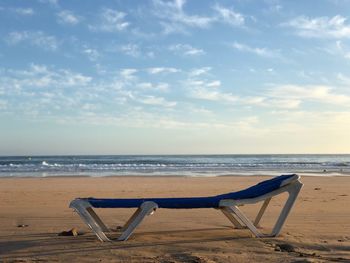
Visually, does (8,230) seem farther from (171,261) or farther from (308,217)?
(308,217)

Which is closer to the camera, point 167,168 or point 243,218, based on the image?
point 243,218

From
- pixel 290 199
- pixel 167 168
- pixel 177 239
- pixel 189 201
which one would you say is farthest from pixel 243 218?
pixel 167 168

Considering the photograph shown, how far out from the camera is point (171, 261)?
4.80 metres

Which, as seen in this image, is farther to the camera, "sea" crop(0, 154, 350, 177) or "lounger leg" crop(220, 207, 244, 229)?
"sea" crop(0, 154, 350, 177)

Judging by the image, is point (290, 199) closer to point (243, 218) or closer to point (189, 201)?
point (243, 218)

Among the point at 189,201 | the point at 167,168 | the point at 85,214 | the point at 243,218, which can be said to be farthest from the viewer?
the point at 167,168

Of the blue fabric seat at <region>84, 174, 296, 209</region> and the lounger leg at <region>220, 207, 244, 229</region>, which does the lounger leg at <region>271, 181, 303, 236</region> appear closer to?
the blue fabric seat at <region>84, 174, 296, 209</region>

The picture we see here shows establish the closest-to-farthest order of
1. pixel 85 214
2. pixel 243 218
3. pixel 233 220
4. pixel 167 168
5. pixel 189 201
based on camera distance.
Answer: pixel 189 201, pixel 85 214, pixel 243 218, pixel 233 220, pixel 167 168

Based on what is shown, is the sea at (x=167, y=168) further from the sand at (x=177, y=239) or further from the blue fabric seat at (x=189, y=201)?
the blue fabric seat at (x=189, y=201)

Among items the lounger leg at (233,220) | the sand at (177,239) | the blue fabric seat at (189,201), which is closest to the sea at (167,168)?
the sand at (177,239)

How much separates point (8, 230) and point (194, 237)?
2815mm

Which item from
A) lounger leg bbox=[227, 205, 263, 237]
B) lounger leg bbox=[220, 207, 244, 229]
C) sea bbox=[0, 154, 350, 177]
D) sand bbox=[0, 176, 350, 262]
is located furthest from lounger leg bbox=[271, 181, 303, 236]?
sea bbox=[0, 154, 350, 177]

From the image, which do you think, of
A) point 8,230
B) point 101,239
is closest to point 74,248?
point 101,239

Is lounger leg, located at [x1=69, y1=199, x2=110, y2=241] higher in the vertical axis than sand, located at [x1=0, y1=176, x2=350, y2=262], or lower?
higher
